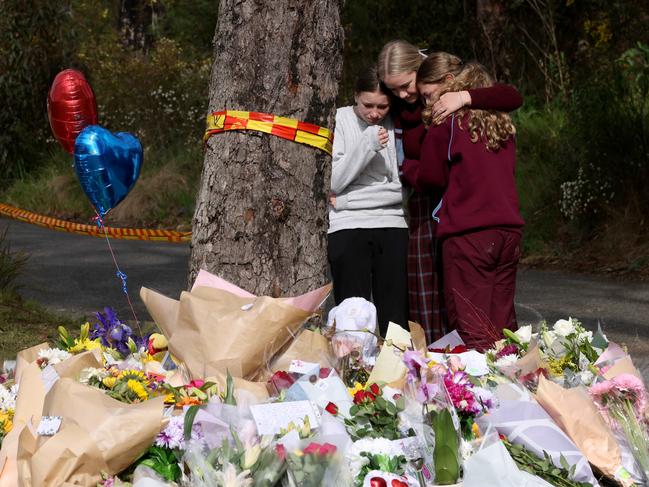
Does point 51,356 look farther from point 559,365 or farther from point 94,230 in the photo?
point 94,230

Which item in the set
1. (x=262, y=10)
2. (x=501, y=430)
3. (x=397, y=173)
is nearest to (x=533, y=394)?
(x=501, y=430)

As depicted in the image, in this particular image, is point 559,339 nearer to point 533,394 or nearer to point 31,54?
point 533,394

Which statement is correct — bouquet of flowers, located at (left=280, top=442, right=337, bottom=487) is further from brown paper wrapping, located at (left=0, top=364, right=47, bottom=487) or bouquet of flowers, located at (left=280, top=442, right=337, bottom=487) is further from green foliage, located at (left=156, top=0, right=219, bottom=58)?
green foliage, located at (left=156, top=0, right=219, bottom=58)

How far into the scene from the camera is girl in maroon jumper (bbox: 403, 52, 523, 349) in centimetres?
432

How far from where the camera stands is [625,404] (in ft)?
9.63

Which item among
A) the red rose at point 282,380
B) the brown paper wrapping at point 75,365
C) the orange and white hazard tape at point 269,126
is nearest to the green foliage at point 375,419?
the red rose at point 282,380

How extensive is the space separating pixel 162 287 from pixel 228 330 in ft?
22.5

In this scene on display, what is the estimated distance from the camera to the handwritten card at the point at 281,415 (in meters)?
2.64

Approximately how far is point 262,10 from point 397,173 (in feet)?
4.72

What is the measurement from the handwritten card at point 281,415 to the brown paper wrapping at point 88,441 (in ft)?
0.81

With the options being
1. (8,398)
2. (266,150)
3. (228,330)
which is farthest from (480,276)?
(8,398)

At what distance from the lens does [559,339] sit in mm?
3396

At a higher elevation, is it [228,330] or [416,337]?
[228,330]

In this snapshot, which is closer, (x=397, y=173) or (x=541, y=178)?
(x=397, y=173)
